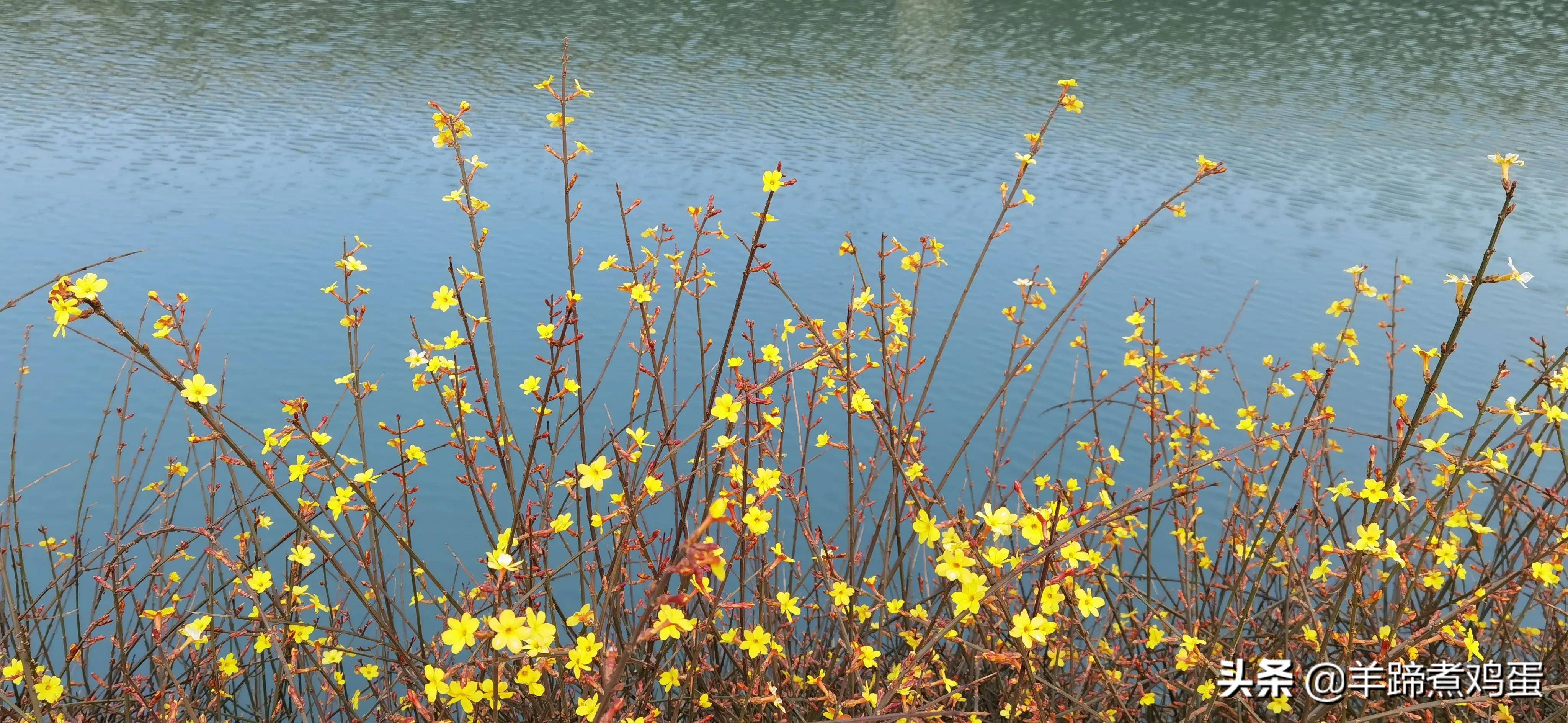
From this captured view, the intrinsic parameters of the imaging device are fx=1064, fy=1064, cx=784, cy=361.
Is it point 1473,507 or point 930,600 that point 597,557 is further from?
point 1473,507

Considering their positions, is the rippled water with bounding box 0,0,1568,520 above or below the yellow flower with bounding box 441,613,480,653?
below

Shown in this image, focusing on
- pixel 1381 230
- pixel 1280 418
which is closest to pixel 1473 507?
pixel 1280 418

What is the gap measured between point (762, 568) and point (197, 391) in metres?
1.22

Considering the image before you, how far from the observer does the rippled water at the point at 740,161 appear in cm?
704

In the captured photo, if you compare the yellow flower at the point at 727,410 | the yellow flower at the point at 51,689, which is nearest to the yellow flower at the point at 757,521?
the yellow flower at the point at 727,410

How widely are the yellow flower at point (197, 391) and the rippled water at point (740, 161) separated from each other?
385cm

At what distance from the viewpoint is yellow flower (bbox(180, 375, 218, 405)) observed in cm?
162

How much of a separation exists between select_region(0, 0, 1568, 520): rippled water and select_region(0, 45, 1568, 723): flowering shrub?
6.54 feet

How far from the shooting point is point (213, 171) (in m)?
9.29

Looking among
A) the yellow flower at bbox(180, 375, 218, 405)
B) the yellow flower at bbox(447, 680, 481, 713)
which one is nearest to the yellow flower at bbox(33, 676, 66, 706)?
the yellow flower at bbox(180, 375, 218, 405)

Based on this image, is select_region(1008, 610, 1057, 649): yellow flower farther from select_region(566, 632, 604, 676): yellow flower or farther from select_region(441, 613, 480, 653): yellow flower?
select_region(441, 613, 480, 653): yellow flower

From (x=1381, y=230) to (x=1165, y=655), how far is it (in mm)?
7342

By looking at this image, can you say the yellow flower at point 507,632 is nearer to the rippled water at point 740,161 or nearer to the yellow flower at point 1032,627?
the yellow flower at point 1032,627

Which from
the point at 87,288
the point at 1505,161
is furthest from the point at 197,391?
the point at 1505,161
